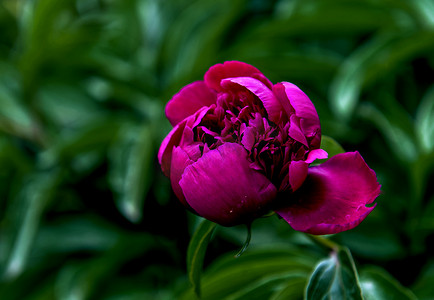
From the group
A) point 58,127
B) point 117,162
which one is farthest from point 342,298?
point 58,127

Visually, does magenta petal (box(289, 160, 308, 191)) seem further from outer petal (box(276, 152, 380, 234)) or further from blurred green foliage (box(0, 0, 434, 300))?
blurred green foliage (box(0, 0, 434, 300))

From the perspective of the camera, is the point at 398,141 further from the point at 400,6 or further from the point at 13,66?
the point at 13,66

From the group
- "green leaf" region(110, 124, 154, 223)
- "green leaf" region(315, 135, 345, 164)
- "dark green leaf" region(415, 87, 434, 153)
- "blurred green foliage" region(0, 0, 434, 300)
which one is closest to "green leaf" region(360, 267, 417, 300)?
"blurred green foliage" region(0, 0, 434, 300)

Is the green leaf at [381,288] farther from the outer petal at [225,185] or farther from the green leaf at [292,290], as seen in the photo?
the outer petal at [225,185]

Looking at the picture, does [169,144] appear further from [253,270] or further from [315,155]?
[253,270]

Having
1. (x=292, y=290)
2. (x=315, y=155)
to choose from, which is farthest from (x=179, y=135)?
(x=292, y=290)

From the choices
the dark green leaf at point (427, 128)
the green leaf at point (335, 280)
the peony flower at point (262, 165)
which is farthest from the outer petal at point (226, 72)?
the dark green leaf at point (427, 128)

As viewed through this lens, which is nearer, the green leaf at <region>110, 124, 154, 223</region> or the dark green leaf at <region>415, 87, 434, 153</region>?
the dark green leaf at <region>415, 87, 434, 153</region>
